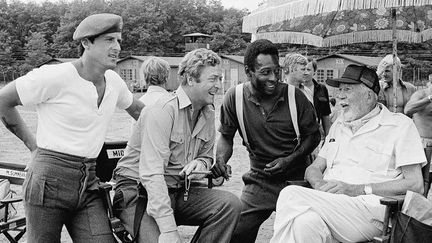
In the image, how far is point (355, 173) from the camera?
357 cm

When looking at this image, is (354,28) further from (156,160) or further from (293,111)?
(156,160)

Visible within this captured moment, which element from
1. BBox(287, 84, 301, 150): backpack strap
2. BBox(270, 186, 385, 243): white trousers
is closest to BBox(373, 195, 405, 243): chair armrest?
BBox(270, 186, 385, 243): white trousers

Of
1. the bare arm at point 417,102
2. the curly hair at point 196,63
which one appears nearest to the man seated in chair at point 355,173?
the curly hair at point 196,63

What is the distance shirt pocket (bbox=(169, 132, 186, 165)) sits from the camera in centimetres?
312

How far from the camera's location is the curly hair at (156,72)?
532 centimetres

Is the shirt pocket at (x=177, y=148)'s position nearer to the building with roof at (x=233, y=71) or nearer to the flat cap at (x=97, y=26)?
the flat cap at (x=97, y=26)

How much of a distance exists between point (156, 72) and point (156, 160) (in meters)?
2.43

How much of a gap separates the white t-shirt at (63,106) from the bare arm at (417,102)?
369cm

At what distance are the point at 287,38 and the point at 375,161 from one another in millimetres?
2625

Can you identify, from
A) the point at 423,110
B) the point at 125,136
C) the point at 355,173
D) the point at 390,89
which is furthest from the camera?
the point at 125,136

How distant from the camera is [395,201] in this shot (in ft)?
9.73

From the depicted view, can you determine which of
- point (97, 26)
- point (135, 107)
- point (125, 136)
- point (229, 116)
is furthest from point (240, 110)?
point (125, 136)

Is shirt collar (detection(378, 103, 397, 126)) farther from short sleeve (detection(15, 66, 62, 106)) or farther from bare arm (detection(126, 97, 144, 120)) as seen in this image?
short sleeve (detection(15, 66, 62, 106))

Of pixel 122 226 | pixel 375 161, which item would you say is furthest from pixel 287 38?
pixel 122 226
